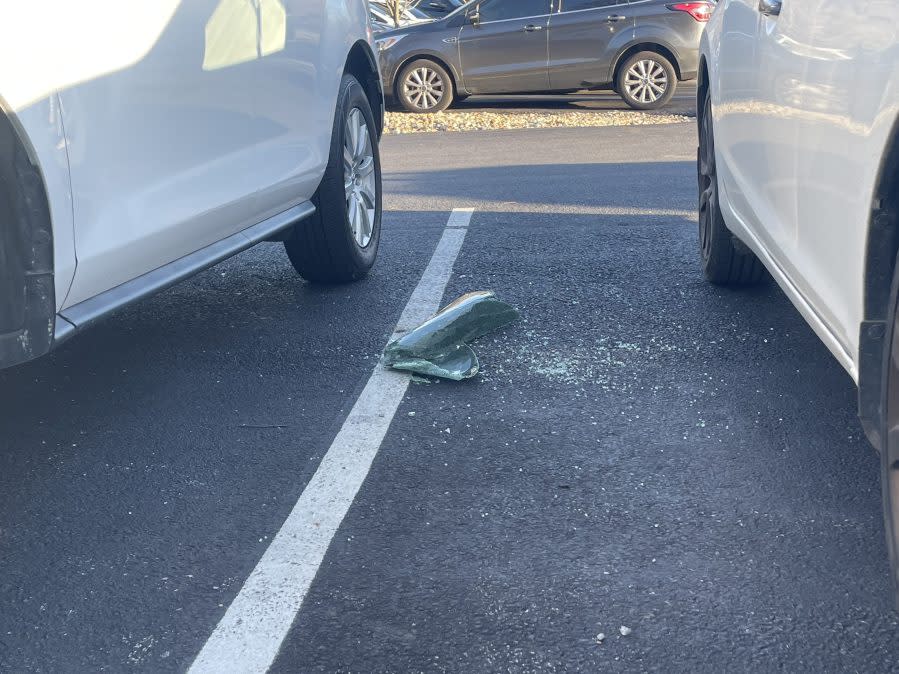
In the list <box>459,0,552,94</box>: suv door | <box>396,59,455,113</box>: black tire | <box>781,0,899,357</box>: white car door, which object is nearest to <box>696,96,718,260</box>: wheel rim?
<box>781,0,899,357</box>: white car door

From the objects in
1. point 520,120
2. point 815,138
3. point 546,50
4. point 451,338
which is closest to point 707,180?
point 451,338

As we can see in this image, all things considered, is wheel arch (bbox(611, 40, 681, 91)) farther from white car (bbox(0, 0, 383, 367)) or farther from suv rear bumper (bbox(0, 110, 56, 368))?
suv rear bumper (bbox(0, 110, 56, 368))

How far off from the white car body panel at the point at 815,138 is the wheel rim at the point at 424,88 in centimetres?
1000

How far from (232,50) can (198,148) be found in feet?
1.30

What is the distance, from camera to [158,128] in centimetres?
310

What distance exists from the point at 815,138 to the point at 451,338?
1.80 metres

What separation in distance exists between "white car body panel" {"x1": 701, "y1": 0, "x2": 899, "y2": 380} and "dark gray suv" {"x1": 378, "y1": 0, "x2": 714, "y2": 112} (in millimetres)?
9470

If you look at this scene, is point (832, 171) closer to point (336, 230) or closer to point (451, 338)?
point (451, 338)

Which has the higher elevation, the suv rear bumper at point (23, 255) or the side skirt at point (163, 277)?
the suv rear bumper at point (23, 255)

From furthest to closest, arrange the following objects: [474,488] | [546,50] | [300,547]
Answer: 1. [546,50]
2. [474,488]
3. [300,547]

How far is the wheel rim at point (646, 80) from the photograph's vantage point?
12.8m

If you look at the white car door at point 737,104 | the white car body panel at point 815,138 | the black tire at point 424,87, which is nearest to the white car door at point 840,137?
the white car body panel at point 815,138

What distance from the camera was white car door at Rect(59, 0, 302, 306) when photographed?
8.97 ft

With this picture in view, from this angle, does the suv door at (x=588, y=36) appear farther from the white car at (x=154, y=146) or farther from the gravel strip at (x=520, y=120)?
the white car at (x=154, y=146)
